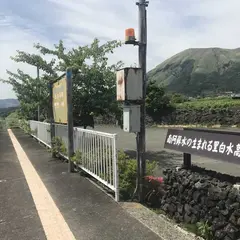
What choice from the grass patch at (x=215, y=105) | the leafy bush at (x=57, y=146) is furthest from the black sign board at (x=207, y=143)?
the grass patch at (x=215, y=105)

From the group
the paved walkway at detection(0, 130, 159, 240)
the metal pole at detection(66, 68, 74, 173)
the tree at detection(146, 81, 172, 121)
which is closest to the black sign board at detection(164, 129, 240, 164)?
the paved walkway at detection(0, 130, 159, 240)

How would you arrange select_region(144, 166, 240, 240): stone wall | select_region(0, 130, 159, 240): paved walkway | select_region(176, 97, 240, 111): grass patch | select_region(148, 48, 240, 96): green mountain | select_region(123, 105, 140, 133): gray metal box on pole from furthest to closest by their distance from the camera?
select_region(148, 48, 240, 96): green mountain
select_region(176, 97, 240, 111): grass patch
select_region(123, 105, 140, 133): gray metal box on pole
select_region(0, 130, 159, 240): paved walkway
select_region(144, 166, 240, 240): stone wall


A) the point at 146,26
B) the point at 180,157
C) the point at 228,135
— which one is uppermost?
the point at 146,26

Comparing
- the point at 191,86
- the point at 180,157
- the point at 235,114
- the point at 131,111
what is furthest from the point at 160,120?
the point at 191,86

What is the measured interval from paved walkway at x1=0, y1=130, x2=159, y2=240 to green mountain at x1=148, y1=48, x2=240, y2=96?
90573 mm

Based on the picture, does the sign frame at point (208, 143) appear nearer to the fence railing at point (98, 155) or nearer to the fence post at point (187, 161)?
the fence post at point (187, 161)

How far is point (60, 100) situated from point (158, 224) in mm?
5519

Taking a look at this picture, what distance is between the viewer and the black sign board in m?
3.74

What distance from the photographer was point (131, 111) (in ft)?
16.6

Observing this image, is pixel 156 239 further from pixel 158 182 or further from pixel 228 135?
pixel 158 182

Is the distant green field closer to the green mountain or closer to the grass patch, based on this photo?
the grass patch

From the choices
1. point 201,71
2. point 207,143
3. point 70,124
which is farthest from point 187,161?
point 201,71

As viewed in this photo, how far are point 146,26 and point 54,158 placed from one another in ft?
19.5

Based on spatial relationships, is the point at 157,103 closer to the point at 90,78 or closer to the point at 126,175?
the point at 90,78
